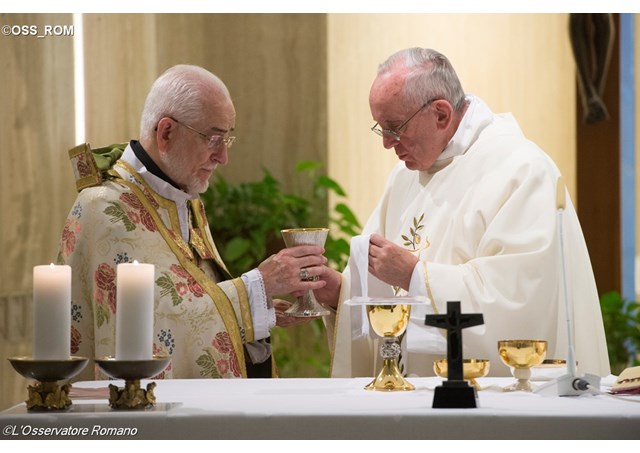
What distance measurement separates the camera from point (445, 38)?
→ 26.7ft

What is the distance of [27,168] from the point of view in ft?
17.9

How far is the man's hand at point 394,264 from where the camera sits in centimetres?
404

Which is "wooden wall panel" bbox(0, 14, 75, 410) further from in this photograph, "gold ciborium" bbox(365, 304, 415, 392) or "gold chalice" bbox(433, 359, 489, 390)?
"gold chalice" bbox(433, 359, 489, 390)

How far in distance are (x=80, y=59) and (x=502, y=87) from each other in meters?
3.77

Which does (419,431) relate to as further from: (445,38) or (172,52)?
(445,38)

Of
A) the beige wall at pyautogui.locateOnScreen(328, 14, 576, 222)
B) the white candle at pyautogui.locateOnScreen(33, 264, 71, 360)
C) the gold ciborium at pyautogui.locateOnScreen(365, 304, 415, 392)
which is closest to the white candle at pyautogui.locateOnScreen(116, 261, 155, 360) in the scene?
the white candle at pyautogui.locateOnScreen(33, 264, 71, 360)

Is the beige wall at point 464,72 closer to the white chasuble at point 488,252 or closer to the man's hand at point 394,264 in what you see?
the white chasuble at point 488,252

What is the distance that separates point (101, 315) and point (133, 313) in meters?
1.27

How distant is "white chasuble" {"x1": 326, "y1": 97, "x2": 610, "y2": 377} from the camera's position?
159 inches

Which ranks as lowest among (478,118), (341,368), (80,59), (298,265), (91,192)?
(341,368)

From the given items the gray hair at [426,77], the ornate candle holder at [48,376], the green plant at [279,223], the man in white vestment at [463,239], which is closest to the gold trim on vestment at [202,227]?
the man in white vestment at [463,239]

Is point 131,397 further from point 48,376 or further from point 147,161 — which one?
point 147,161

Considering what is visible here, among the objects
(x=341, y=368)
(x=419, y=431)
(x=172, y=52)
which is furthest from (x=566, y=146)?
(x=419, y=431)

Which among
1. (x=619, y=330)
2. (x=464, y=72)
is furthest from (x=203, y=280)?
(x=619, y=330)
